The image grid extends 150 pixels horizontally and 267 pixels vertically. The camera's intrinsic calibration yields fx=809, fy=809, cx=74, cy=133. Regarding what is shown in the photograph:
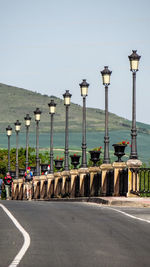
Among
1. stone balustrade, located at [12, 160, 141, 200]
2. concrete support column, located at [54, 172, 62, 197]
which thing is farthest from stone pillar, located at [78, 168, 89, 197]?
concrete support column, located at [54, 172, 62, 197]

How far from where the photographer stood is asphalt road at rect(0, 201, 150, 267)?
12891mm

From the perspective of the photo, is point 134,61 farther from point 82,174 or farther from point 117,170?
point 82,174

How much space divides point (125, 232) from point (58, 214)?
570cm

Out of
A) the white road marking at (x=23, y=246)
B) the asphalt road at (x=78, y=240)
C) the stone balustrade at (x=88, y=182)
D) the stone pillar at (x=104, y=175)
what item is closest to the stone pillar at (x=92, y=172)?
the stone balustrade at (x=88, y=182)

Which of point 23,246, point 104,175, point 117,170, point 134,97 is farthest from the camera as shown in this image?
point 104,175

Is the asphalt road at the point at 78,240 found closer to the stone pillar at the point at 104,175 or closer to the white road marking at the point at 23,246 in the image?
the white road marking at the point at 23,246

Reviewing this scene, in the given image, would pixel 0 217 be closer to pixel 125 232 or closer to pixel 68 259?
pixel 125 232

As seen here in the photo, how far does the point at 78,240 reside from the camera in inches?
622

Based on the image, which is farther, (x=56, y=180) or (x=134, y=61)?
(x=56, y=180)

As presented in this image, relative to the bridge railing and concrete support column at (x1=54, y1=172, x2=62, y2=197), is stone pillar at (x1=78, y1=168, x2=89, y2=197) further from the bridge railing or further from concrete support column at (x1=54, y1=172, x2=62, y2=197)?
concrete support column at (x1=54, y1=172, x2=62, y2=197)

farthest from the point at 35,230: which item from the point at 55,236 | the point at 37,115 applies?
the point at 37,115

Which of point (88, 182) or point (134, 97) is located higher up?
point (134, 97)

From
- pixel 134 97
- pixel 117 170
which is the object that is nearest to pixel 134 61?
pixel 134 97

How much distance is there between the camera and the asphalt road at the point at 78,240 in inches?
508
